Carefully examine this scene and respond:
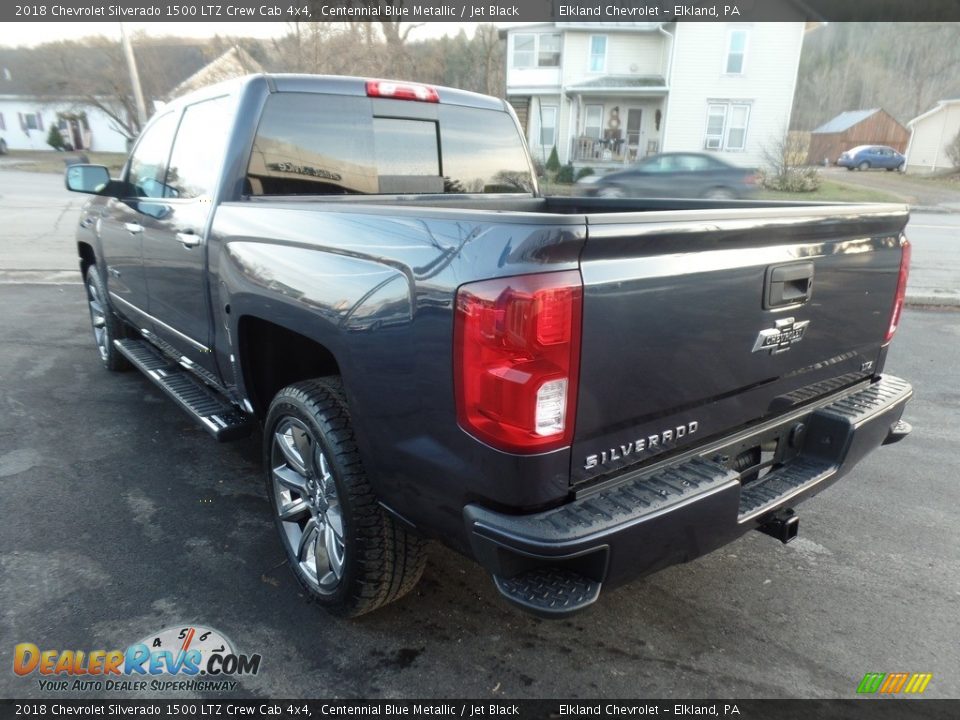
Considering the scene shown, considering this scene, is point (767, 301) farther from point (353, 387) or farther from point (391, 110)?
point (391, 110)

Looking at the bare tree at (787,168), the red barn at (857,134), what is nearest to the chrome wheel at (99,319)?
the bare tree at (787,168)

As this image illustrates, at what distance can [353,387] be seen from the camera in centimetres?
217

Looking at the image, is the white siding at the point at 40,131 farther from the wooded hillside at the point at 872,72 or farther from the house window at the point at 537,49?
the wooded hillside at the point at 872,72

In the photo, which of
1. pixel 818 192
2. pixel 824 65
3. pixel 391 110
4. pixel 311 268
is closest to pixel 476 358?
pixel 311 268

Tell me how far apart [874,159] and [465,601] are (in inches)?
1999

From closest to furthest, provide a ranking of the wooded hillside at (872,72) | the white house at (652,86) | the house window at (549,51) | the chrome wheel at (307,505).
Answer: the chrome wheel at (307,505) < the white house at (652,86) < the house window at (549,51) < the wooded hillside at (872,72)

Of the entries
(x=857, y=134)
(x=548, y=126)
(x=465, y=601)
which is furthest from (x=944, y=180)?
(x=465, y=601)

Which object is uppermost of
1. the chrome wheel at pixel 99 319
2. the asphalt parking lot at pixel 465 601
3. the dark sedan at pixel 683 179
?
the dark sedan at pixel 683 179

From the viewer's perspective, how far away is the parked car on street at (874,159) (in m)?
43.1

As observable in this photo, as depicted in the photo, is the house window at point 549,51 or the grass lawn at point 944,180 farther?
the grass lawn at point 944,180

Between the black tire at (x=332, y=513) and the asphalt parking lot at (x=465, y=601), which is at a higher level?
the black tire at (x=332, y=513)

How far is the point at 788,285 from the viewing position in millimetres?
2240

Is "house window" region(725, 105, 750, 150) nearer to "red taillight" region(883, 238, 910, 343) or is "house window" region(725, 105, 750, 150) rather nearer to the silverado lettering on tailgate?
"red taillight" region(883, 238, 910, 343)

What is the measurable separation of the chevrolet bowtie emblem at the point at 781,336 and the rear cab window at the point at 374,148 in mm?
2023
